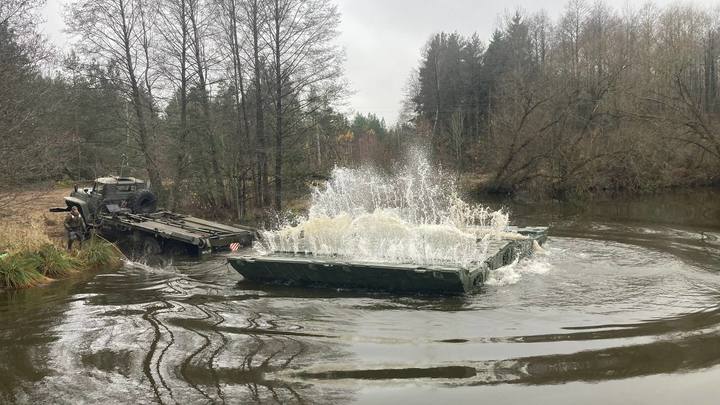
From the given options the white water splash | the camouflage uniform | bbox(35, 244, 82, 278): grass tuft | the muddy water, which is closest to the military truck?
the camouflage uniform

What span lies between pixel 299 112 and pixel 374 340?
1868 cm

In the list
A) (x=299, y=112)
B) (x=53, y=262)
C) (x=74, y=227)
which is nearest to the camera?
(x=53, y=262)

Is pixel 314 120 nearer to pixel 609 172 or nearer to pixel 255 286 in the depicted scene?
pixel 255 286

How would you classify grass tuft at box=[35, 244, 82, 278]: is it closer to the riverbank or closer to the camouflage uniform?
the riverbank

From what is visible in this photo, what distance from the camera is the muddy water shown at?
5234mm

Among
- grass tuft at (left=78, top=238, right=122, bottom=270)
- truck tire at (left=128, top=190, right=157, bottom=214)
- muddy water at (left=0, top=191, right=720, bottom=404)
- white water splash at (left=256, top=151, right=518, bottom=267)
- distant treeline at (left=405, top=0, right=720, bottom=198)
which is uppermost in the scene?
distant treeline at (left=405, top=0, right=720, bottom=198)

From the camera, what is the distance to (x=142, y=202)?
1627cm

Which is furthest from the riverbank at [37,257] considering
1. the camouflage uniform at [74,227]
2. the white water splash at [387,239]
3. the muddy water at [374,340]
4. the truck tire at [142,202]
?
the white water splash at [387,239]

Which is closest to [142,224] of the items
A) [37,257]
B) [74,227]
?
[74,227]

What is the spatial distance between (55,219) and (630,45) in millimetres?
35231

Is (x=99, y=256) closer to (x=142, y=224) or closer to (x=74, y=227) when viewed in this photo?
(x=142, y=224)

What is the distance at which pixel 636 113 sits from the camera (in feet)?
106

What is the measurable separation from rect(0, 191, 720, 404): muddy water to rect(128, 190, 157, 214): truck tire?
5140 mm

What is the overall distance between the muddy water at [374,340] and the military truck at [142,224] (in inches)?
76.9
